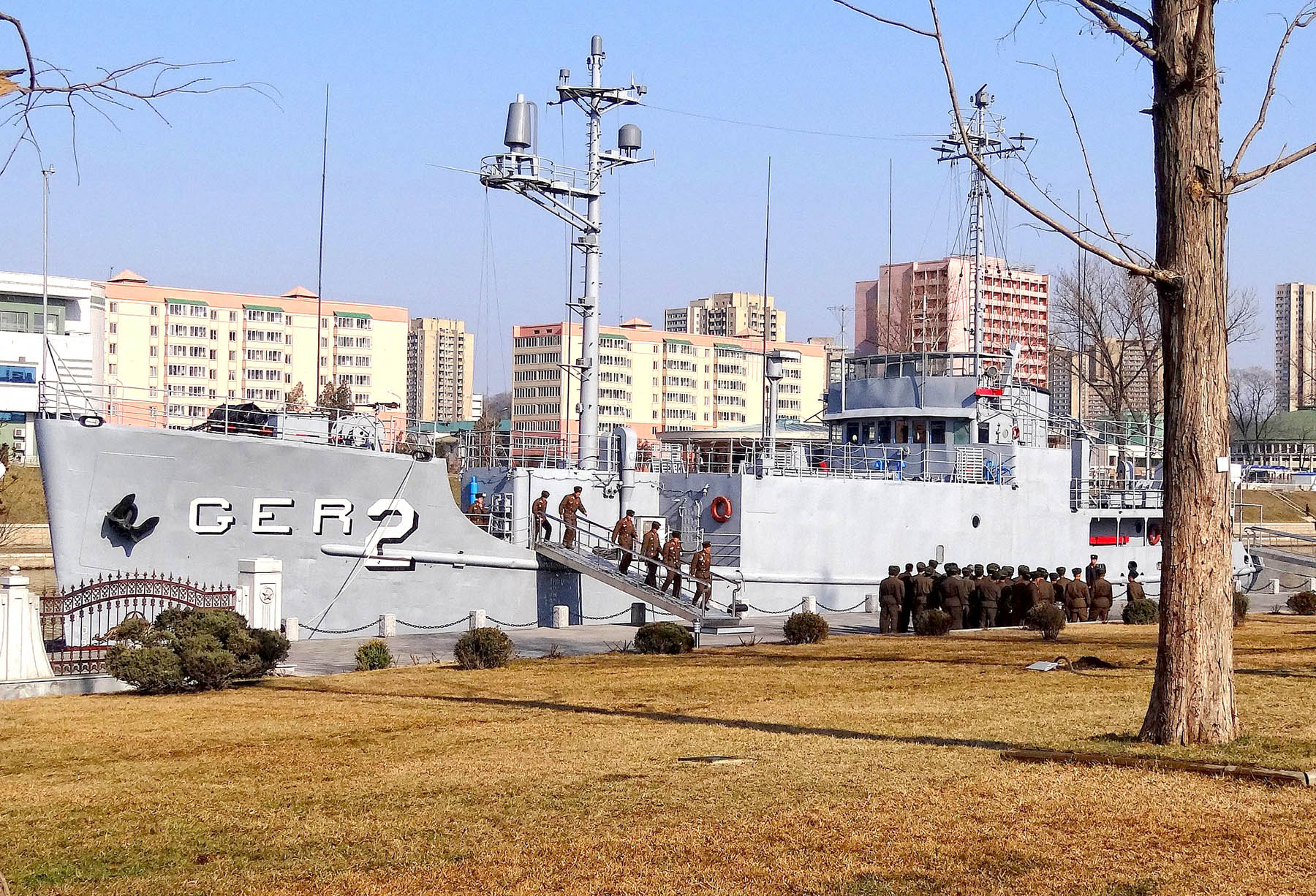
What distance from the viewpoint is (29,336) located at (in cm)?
6938

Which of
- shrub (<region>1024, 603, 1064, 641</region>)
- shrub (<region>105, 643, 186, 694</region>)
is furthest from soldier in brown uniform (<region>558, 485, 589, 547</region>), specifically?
shrub (<region>105, 643, 186, 694</region>)

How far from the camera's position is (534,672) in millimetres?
16422

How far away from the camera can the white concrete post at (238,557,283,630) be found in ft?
60.1

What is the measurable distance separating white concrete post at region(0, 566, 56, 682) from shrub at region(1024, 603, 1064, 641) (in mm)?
12643

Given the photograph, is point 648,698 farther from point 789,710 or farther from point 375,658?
point 375,658

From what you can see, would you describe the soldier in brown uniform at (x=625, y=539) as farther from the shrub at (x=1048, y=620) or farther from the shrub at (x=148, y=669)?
the shrub at (x=148, y=669)

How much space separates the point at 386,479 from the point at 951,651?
32.3 ft

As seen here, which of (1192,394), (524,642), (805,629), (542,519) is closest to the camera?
(1192,394)

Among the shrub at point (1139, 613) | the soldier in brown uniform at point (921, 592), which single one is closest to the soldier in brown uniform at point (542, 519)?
the soldier in brown uniform at point (921, 592)

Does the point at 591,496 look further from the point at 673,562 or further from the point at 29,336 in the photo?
the point at 29,336

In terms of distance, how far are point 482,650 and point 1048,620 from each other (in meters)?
7.78

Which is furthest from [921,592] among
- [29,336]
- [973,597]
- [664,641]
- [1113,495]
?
[29,336]

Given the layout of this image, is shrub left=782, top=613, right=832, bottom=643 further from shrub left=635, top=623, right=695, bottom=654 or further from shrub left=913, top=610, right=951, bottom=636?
shrub left=635, top=623, right=695, bottom=654

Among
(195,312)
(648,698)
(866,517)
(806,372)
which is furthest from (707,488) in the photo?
(806,372)
